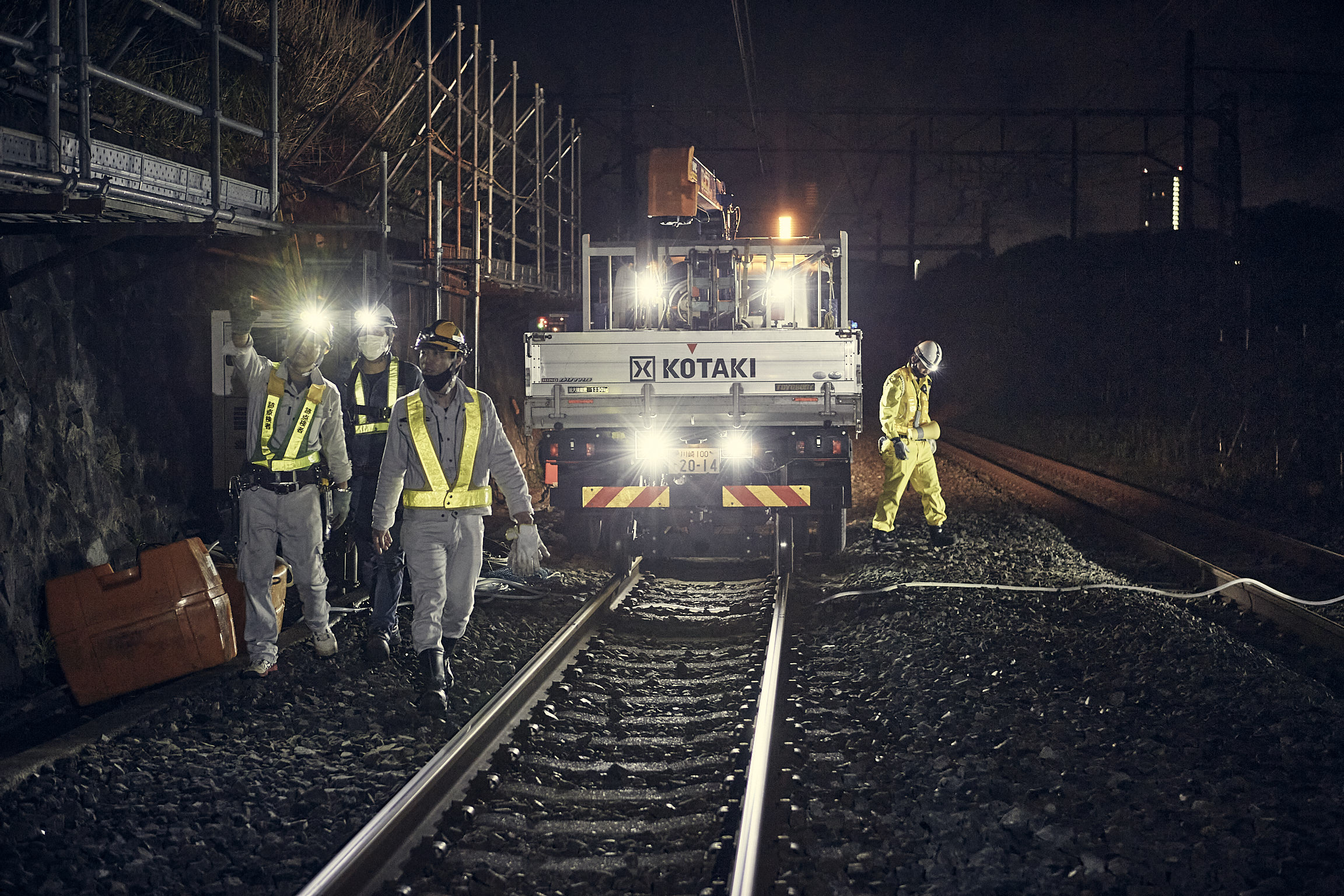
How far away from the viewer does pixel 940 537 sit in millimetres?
11242

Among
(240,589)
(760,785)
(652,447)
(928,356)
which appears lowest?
(760,785)

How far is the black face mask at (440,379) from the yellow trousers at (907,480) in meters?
5.56

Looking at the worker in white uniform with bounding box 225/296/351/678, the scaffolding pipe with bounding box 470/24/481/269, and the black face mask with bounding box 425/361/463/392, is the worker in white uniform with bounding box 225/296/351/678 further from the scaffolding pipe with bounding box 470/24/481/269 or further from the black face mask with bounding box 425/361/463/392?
the scaffolding pipe with bounding box 470/24/481/269

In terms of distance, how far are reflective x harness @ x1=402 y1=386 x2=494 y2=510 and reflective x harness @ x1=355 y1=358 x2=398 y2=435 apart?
128cm

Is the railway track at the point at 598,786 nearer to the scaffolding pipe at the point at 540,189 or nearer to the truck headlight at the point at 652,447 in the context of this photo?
the truck headlight at the point at 652,447

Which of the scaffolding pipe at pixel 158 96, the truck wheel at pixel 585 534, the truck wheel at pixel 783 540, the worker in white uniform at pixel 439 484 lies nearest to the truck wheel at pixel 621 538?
the truck wheel at pixel 585 534

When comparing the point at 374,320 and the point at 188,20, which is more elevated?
the point at 188,20

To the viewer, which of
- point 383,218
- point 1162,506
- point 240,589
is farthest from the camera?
point 1162,506

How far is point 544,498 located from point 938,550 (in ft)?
20.4

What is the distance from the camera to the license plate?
32.9ft

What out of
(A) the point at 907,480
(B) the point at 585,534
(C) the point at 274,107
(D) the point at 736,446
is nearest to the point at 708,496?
(D) the point at 736,446

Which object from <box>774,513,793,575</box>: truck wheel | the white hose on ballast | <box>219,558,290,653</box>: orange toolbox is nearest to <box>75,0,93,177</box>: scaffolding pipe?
<box>219,558,290,653</box>: orange toolbox

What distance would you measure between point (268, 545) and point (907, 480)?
6.26 metres

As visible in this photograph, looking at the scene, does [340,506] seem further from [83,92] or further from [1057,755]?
[1057,755]
